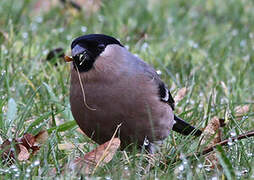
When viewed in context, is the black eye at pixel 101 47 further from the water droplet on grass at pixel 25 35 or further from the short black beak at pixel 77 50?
the water droplet on grass at pixel 25 35

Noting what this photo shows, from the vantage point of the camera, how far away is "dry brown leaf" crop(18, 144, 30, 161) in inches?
132

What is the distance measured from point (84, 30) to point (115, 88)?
2.63 meters

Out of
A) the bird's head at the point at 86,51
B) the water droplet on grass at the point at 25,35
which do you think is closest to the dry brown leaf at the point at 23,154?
the bird's head at the point at 86,51

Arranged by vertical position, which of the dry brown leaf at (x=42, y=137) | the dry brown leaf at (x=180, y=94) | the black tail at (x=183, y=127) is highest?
the dry brown leaf at (x=180, y=94)

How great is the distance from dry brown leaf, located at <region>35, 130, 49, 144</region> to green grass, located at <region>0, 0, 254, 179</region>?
56 mm

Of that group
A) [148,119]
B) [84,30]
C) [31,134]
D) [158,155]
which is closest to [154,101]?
[148,119]

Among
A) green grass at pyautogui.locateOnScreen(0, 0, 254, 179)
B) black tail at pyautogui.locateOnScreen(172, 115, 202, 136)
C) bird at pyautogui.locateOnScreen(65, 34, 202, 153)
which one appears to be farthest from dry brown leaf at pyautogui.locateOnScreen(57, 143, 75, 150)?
black tail at pyautogui.locateOnScreen(172, 115, 202, 136)

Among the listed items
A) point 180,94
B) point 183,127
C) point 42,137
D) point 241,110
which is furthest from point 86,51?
point 241,110

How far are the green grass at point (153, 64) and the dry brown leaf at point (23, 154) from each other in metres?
0.10

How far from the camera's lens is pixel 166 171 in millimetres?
3338

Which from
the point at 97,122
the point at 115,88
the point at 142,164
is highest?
the point at 115,88

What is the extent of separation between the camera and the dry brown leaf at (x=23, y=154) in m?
3.35

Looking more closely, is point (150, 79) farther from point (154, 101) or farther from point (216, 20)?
point (216, 20)

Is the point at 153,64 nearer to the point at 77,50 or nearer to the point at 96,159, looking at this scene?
the point at 77,50
